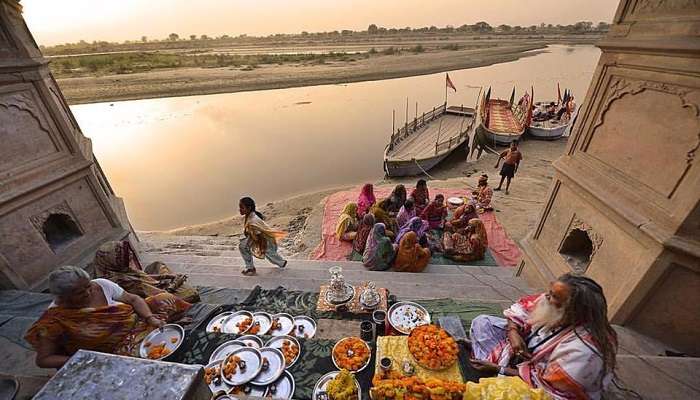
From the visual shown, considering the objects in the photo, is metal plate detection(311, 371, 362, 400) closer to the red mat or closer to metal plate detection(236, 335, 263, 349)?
metal plate detection(236, 335, 263, 349)

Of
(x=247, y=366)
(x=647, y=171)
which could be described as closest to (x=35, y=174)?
(x=247, y=366)

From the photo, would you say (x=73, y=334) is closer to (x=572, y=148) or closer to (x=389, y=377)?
(x=389, y=377)

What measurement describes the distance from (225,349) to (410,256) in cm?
353

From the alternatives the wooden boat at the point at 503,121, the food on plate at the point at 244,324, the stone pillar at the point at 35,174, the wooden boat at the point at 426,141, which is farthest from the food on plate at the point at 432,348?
the wooden boat at the point at 503,121

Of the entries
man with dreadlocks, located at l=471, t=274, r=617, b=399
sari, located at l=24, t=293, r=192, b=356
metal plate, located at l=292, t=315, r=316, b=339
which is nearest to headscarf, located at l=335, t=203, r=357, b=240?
metal plate, located at l=292, t=315, r=316, b=339

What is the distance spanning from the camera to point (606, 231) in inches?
132

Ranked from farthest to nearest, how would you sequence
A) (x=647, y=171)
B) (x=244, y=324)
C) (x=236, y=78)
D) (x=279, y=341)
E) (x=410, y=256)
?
(x=236, y=78) < (x=410, y=256) < (x=244, y=324) < (x=279, y=341) < (x=647, y=171)

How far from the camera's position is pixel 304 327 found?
352 centimetres

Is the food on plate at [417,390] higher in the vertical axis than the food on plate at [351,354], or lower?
higher

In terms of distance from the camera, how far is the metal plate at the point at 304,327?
343cm

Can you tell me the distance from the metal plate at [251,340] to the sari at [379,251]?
2898 millimetres

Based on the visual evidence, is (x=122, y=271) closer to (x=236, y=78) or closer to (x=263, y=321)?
(x=263, y=321)

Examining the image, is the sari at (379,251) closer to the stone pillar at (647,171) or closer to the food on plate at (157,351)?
the stone pillar at (647,171)

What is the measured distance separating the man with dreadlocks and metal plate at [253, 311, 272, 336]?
88.9 inches
